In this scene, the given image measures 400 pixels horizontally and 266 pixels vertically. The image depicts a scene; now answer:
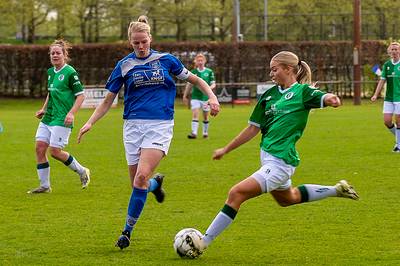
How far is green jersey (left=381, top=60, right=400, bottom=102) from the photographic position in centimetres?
1677

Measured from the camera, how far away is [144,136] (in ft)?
26.7

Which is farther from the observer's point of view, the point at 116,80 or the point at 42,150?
the point at 42,150

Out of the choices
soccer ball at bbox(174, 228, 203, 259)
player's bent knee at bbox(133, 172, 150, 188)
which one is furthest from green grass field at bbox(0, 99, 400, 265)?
player's bent knee at bbox(133, 172, 150, 188)

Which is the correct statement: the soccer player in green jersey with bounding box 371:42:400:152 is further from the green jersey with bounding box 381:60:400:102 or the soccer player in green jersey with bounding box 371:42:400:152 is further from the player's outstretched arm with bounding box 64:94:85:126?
the player's outstretched arm with bounding box 64:94:85:126

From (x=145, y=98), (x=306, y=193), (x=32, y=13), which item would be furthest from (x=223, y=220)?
(x=32, y=13)

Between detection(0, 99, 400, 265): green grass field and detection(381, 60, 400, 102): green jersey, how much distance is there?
1044mm

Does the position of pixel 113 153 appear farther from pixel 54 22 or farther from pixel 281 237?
pixel 54 22

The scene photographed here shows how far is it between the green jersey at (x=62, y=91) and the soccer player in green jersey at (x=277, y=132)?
4406mm

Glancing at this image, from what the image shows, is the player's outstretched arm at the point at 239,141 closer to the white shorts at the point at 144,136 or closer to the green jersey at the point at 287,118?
the green jersey at the point at 287,118

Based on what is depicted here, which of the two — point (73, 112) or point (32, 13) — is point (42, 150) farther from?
point (32, 13)

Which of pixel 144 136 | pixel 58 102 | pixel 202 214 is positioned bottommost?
pixel 202 214

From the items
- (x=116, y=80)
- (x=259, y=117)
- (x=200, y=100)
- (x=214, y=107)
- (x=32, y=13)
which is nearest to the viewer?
(x=259, y=117)

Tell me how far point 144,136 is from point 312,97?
171 cm

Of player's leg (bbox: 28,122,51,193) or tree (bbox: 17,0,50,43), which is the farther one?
tree (bbox: 17,0,50,43)
